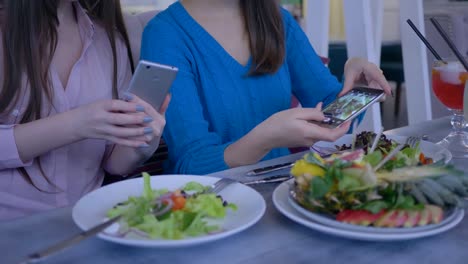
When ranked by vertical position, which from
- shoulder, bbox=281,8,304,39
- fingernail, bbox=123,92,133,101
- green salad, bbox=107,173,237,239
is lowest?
green salad, bbox=107,173,237,239

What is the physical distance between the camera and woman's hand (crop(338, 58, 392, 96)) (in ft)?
3.94

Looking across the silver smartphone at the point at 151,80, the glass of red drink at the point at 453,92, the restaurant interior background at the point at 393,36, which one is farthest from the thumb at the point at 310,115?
the restaurant interior background at the point at 393,36

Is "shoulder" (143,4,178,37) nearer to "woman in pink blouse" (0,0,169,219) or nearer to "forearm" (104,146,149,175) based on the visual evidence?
"woman in pink blouse" (0,0,169,219)

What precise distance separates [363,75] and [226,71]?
32 centimetres

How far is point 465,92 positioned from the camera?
1.10 m

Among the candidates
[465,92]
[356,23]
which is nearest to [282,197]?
[465,92]

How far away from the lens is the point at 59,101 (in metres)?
1.14

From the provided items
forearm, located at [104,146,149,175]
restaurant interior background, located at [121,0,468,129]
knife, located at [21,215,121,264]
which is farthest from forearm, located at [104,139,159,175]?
restaurant interior background, located at [121,0,468,129]

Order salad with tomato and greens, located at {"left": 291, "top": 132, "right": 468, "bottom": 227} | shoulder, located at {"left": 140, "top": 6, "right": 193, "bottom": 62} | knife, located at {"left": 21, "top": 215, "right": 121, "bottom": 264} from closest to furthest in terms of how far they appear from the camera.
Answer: knife, located at {"left": 21, "top": 215, "right": 121, "bottom": 264}, salad with tomato and greens, located at {"left": 291, "top": 132, "right": 468, "bottom": 227}, shoulder, located at {"left": 140, "top": 6, "right": 193, "bottom": 62}

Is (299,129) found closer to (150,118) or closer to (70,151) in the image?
(150,118)

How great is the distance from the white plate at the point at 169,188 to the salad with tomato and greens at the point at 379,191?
0.08m

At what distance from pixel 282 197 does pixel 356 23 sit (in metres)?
1.35

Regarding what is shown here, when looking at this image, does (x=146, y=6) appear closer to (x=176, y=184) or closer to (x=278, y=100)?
(x=278, y=100)

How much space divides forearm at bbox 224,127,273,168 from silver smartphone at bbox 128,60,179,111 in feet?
0.61
